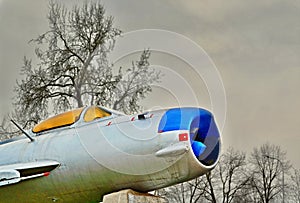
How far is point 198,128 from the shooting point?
280 inches

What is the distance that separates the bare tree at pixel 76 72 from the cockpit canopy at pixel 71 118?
1183 centimetres

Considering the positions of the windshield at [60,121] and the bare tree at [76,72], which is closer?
the windshield at [60,121]

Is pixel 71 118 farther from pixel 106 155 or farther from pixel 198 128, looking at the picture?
pixel 198 128

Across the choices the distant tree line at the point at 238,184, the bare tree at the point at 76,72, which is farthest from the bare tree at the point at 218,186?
the bare tree at the point at 76,72

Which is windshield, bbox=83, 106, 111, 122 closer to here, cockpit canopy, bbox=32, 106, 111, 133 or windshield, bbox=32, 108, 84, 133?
cockpit canopy, bbox=32, 106, 111, 133

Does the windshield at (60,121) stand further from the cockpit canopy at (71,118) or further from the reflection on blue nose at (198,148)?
the reflection on blue nose at (198,148)

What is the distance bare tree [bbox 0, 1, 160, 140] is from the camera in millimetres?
20969

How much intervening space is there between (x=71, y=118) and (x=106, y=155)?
128 centimetres

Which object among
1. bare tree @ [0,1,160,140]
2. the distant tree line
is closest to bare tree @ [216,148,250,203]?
the distant tree line

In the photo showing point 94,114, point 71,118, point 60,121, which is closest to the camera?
point 94,114

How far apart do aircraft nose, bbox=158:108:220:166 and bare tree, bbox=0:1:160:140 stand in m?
13.0

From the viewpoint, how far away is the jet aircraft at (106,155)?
22.4 ft

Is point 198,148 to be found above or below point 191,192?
below

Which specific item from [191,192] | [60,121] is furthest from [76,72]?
[191,192]
